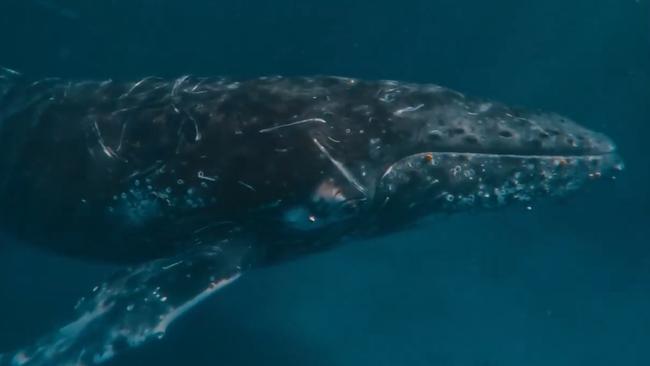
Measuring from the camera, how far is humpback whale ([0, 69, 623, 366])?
368 inches

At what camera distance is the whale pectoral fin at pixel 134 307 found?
875 cm

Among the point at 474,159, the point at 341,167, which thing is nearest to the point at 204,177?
the point at 341,167

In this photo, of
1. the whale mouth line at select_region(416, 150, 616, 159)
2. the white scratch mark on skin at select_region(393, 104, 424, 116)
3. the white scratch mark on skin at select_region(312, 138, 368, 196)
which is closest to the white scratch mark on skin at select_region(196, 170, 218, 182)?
the white scratch mark on skin at select_region(312, 138, 368, 196)

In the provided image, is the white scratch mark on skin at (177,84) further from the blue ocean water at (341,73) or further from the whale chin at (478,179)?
the blue ocean water at (341,73)

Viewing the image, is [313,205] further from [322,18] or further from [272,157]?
[322,18]

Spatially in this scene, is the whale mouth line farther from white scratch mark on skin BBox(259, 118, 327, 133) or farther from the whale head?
white scratch mark on skin BBox(259, 118, 327, 133)

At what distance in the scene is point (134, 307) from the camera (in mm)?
9016

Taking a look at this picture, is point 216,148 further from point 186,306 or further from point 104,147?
point 186,306

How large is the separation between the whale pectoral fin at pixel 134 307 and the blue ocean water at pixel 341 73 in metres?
8.88

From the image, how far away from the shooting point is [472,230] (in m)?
28.0

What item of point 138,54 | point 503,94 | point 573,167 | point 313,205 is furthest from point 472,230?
point 313,205

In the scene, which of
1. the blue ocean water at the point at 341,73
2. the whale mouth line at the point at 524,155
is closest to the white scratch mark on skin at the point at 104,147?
the whale mouth line at the point at 524,155

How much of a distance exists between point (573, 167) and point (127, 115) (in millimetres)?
7070

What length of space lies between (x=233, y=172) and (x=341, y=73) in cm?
1122
